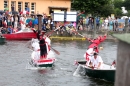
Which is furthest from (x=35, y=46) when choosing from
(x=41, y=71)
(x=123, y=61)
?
(x=123, y=61)

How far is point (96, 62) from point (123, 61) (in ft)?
43.9

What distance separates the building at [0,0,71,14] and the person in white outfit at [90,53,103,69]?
29.0 metres

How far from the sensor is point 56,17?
37.2 metres

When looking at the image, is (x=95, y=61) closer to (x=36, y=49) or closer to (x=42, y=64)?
(x=42, y=64)

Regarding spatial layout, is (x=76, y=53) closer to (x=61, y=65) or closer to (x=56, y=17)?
(x=61, y=65)

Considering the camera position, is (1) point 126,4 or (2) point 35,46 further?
(1) point 126,4

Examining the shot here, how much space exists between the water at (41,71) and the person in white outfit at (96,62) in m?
0.66

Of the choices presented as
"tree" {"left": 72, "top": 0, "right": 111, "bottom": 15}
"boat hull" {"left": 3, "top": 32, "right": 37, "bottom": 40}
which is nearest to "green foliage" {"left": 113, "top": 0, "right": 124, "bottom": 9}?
"tree" {"left": 72, "top": 0, "right": 111, "bottom": 15}

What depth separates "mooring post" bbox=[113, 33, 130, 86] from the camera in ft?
16.0

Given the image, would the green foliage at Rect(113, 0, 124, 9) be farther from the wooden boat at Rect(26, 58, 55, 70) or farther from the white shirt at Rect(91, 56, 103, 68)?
the white shirt at Rect(91, 56, 103, 68)

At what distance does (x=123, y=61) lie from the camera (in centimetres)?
491

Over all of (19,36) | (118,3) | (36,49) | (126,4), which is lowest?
(19,36)

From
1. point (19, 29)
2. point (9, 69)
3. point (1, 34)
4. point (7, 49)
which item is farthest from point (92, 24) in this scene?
point (9, 69)

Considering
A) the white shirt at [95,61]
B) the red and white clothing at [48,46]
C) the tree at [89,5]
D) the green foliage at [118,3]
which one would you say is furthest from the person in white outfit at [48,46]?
the green foliage at [118,3]
